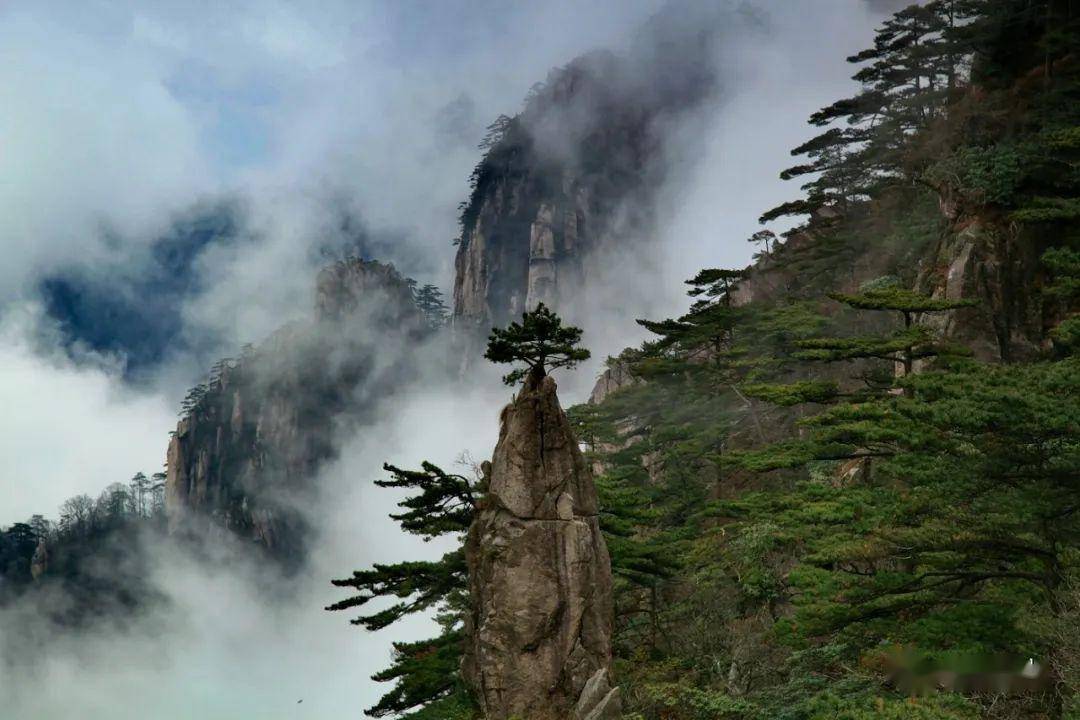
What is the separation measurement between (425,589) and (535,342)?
7.81 m

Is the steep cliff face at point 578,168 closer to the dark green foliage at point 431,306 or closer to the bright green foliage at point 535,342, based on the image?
the dark green foliage at point 431,306

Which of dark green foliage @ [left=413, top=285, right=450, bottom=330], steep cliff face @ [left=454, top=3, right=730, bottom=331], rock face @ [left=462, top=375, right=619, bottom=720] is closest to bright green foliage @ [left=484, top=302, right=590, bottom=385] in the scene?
rock face @ [left=462, top=375, right=619, bottom=720]

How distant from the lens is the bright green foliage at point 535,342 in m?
19.9

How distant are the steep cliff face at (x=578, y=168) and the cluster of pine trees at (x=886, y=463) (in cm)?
7980

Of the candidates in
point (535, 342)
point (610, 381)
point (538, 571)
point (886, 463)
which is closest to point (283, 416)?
point (610, 381)

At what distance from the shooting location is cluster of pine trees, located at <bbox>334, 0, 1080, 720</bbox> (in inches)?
477

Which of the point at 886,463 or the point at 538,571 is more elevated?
the point at 886,463

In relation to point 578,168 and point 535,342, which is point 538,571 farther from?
point 578,168

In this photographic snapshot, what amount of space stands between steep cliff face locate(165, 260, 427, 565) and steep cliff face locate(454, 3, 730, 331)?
2316cm

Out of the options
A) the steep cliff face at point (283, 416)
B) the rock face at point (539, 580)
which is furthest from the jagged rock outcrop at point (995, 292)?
the steep cliff face at point (283, 416)

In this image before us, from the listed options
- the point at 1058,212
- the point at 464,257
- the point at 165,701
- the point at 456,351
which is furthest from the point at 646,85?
the point at 165,701

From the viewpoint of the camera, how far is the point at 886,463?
14.8m

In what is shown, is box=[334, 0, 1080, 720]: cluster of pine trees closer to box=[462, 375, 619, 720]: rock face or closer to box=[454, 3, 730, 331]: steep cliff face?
box=[462, 375, 619, 720]: rock face

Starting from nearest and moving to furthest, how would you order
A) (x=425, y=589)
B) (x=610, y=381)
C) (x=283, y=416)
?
(x=425, y=589) < (x=610, y=381) < (x=283, y=416)
